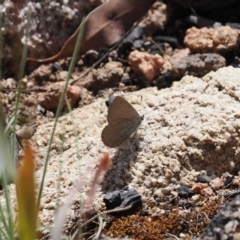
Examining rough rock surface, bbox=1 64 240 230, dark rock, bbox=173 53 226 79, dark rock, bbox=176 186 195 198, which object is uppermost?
dark rock, bbox=173 53 226 79

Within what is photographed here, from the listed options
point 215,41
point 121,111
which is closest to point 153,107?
point 121,111

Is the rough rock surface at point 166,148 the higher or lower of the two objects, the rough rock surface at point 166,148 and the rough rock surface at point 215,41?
the lower

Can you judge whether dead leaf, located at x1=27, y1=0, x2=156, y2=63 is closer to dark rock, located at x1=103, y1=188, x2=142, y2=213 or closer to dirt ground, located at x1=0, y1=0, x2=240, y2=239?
dirt ground, located at x1=0, y1=0, x2=240, y2=239

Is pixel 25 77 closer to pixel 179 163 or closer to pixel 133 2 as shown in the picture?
pixel 133 2

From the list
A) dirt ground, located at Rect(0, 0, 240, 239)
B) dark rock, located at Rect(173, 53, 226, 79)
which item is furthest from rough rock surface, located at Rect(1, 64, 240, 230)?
dark rock, located at Rect(173, 53, 226, 79)

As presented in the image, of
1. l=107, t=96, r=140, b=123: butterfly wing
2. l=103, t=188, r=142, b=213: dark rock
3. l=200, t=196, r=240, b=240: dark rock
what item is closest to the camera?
l=200, t=196, r=240, b=240: dark rock

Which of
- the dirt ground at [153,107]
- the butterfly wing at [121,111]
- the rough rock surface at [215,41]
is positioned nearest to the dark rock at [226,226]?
the dirt ground at [153,107]

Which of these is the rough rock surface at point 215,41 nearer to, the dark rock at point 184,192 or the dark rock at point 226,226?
the dark rock at point 184,192

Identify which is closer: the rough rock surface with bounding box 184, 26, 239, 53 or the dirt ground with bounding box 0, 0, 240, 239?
the dirt ground with bounding box 0, 0, 240, 239
